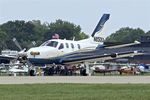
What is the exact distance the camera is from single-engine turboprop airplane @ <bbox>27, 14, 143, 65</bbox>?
44.4 meters

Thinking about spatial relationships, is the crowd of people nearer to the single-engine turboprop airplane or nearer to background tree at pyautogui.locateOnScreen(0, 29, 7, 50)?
the single-engine turboprop airplane

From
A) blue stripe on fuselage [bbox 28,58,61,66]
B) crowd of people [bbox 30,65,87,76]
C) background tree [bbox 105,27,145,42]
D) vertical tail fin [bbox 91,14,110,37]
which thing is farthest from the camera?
background tree [bbox 105,27,145,42]

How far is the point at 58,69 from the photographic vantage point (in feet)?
164

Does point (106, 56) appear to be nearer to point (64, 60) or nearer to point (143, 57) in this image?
point (64, 60)

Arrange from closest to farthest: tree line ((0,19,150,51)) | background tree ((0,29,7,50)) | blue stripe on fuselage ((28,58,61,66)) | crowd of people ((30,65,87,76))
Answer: blue stripe on fuselage ((28,58,61,66)) < crowd of people ((30,65,87,76)) < background tree ((0,29,7,50)) < tree line ((0,19,150,51))

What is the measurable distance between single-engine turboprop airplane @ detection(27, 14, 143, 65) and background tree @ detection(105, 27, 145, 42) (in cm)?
11396

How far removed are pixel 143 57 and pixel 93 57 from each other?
63.5 metres

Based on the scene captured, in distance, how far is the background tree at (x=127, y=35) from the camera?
167750 millimetres

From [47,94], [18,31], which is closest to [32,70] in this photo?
[47,94]

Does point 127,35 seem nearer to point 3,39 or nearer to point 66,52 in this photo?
point 3,39

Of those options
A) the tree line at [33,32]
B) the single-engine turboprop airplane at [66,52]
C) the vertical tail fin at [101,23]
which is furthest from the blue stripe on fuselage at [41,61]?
the tree line at [33,32]

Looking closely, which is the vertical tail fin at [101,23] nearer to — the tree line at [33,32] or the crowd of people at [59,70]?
the crowd of people at [59,70]

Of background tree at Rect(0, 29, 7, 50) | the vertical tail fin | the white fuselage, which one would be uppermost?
background tree at Rect(0, 29, 7, 50)

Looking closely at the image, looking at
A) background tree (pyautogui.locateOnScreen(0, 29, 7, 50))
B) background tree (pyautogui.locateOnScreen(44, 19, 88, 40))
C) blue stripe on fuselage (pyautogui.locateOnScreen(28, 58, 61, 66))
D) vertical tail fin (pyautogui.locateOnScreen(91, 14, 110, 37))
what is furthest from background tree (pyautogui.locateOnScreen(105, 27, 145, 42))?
blue stripe on fuselage (pyautogui.locateOnScreen(28, 58, 61, 66))
